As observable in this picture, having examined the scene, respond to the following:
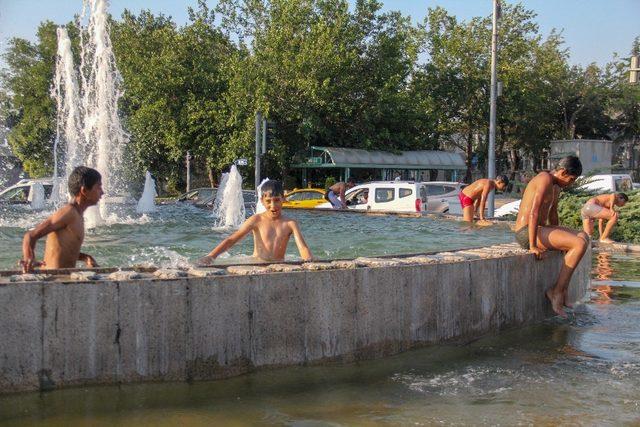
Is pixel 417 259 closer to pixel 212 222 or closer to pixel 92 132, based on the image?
pixel 212 222

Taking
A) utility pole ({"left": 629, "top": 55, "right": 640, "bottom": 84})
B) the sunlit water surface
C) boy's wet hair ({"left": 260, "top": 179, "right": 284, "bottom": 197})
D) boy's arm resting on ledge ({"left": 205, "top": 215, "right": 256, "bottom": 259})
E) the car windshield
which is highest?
utility pole ({"left": 629, "top": 55, "right": 640, "bottom": 84})

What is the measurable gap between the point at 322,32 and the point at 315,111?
3.77 m

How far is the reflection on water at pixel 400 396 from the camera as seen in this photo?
479 centimetres

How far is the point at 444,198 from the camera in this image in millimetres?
25297

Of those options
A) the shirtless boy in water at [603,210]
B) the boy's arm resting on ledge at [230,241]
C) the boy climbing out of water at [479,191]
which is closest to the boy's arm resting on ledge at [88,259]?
the boy's arm resting on ledge at [230,241]

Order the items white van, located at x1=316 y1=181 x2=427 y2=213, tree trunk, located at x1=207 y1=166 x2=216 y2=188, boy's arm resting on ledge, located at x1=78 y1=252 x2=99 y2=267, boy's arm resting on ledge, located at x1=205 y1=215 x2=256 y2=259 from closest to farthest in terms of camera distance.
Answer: boy's arm resting on ledge, located at x1=78 y1=252 x2=99 y2=267
boy's arm resting on ledge, located at x1=205 y1=215 x2=256 y2=259
white van, located at x1=316 y1=181 x2=427 y2=213
tree trunk, located at x1=207 y1=166 x2=216 y2=188

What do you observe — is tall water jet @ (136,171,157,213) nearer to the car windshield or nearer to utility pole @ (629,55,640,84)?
the car windshield

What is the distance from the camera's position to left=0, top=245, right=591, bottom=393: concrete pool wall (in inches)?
190

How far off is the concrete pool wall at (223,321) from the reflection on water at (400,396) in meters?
0.11

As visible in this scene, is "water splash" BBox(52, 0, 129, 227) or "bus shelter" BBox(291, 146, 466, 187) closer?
"water splash" BBox(52, 0, 129, 227)

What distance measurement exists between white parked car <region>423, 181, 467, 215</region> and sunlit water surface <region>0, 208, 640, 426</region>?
17030mm

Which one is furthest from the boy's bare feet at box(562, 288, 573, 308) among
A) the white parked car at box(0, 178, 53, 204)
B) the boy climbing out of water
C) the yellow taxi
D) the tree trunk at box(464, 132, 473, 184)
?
the tree trunk at box(464, 132, 473, 184)

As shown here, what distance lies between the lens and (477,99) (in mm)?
47406

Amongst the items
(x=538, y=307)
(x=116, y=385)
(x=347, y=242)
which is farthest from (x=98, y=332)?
(x=347, y=242)
